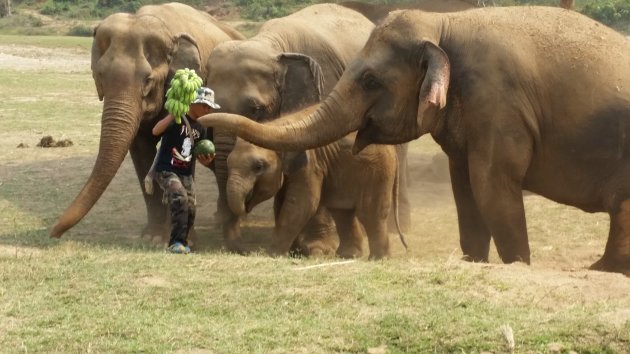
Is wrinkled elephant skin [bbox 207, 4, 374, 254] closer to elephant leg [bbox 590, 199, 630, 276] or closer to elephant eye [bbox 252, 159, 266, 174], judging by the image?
elephant eye [bbox 252, 159, 266, 174]

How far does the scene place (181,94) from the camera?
9211 millimetres

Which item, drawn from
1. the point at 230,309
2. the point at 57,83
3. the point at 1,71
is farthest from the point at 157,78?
the point at 1,71

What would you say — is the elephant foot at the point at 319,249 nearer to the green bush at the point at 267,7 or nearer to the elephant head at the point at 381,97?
the elephant head at the point at 381,97

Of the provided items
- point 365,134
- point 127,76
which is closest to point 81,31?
point 127,76

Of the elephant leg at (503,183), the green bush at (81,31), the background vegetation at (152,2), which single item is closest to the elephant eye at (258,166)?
the elephant leg at (503,183)

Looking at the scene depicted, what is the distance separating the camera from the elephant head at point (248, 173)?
938 cm

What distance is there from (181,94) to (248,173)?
0.85m

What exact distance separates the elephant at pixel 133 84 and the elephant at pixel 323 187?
1190 mm

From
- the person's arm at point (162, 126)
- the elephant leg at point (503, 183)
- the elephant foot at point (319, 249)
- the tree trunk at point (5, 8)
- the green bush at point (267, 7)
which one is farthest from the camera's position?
the tree trunk at point (5, 8)

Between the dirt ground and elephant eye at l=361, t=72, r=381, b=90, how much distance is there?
1340mm

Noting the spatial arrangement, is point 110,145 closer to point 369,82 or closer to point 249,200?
point 249,200

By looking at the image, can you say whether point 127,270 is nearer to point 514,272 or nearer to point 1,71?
point 514,272

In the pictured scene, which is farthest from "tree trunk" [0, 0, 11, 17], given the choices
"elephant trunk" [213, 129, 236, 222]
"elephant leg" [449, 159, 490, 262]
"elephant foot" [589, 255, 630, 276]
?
"elephant foot" [589, 255, 630, 276]

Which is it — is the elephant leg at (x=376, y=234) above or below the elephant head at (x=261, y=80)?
below
